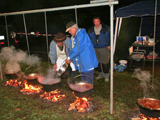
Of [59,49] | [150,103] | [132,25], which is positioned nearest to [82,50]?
[59,49]

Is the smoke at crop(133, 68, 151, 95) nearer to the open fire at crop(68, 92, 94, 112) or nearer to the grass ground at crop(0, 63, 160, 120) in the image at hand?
the grass ground at crop(0, 63, 160, 120)

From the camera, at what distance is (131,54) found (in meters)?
8.41

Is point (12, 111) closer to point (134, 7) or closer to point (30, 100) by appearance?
point (30, 100)

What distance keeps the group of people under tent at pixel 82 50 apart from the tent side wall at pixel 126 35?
2145 mm

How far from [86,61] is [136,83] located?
2.48m

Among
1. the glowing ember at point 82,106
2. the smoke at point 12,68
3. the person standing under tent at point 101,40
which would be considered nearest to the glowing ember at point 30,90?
the smoke at point 12,68

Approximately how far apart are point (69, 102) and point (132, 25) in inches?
232

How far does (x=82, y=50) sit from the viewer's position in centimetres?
479

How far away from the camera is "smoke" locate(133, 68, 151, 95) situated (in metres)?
5.78

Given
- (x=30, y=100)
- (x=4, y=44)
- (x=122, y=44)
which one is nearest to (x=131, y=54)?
(x=122, y=44)

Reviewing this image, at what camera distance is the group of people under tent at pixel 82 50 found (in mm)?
4691

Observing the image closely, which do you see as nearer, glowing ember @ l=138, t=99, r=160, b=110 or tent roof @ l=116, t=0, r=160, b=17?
glowing ember @ l=138, t=99, r=160, b=110

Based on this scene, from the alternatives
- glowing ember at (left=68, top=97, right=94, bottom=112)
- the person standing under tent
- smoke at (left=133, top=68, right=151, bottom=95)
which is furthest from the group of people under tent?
smoke at (left=133, top=68, right=151, bottom=95)

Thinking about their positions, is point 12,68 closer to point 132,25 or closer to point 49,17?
point 132,25
